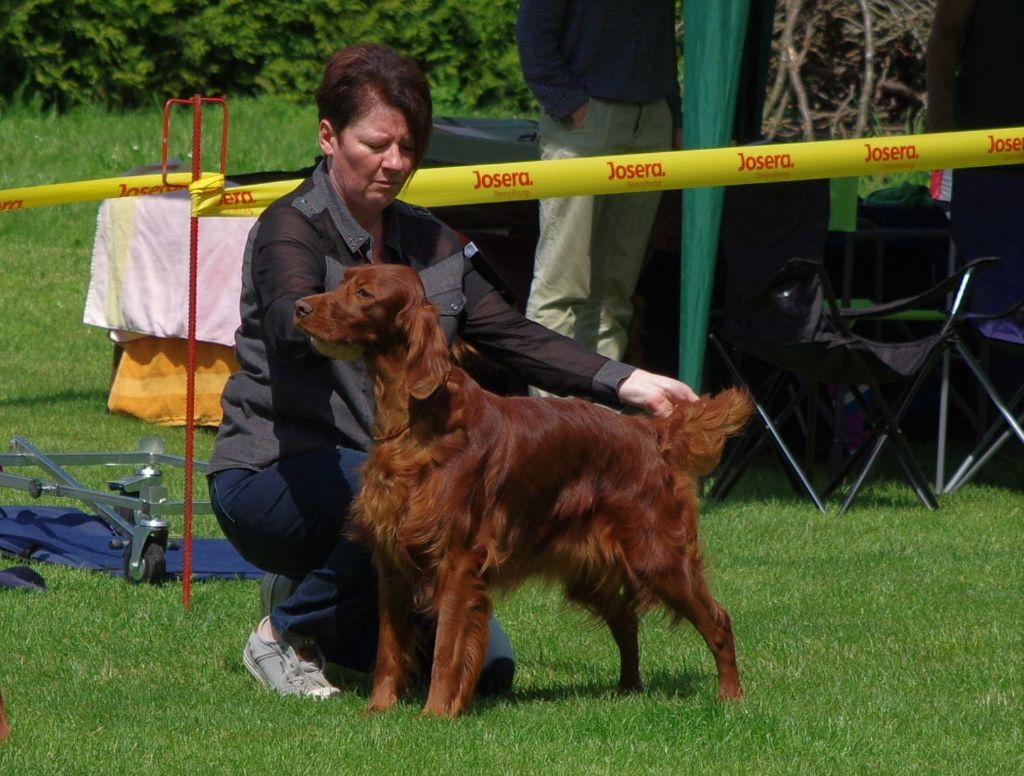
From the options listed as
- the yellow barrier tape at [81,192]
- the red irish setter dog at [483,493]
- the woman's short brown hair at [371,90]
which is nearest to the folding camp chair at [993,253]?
the red irish setter dog at [483,493]

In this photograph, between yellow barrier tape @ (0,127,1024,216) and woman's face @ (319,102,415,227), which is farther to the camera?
yellow barrier tape @ (0,127,1024,216)

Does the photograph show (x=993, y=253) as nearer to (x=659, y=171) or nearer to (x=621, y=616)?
(x=659, y=171)

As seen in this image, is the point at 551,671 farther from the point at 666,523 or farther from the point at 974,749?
the point at 974,749

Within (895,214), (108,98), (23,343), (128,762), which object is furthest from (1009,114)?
(108,98)

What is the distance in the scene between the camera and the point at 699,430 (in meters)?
3.81

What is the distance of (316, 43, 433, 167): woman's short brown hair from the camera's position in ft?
12.3

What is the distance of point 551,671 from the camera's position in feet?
14.2

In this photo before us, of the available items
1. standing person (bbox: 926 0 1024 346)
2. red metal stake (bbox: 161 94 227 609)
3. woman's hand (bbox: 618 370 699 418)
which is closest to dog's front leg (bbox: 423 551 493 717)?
woman's hand (bbox: 618 370 699 418)

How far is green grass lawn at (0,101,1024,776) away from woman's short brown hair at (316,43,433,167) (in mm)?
1316

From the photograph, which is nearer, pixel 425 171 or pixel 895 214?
pixel 425 171

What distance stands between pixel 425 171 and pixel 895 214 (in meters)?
3.31

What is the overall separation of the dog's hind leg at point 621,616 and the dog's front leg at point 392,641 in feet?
1.32

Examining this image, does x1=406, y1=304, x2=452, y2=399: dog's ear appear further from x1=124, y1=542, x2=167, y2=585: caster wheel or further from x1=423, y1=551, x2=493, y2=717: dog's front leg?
x1=124, y1=542, x2=167, y2=585: caster wheel

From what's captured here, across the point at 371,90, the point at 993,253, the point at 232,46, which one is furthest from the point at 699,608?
the point at 232,46
